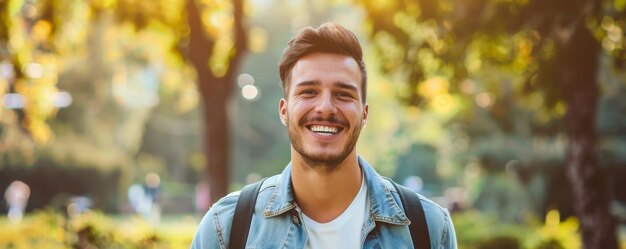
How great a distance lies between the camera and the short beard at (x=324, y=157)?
10.4ft

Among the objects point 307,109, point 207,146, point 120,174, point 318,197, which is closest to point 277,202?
point 318,197

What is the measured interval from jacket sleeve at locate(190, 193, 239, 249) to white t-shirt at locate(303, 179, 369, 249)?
0.29 m

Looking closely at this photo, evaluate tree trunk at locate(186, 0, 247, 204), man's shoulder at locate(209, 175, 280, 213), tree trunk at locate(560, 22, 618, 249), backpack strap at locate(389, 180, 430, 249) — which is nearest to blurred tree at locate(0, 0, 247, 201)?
tree trunk at locate(186, 0, 247, 204)

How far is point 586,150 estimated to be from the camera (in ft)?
38.7

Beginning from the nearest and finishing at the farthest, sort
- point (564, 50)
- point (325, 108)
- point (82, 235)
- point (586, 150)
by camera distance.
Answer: point (325, 108), point (564, 50), point (586, 150), point (82, 235)

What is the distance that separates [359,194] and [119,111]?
1194 inches

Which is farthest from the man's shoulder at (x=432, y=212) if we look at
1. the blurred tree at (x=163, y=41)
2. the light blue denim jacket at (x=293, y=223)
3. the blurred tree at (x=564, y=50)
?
the blurred tree at (x=163, y=41)

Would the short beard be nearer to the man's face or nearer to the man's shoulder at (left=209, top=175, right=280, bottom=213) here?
the man's face

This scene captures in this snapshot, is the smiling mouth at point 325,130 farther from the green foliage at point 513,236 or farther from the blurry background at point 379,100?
the green foliage at point 513,236

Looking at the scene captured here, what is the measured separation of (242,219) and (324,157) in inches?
15.0

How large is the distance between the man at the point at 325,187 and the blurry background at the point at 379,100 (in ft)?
23.2

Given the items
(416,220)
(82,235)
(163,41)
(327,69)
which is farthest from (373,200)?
(163,41)

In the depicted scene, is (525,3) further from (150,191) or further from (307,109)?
(150,191)

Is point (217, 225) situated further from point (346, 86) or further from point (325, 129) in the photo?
point (346, 86)
